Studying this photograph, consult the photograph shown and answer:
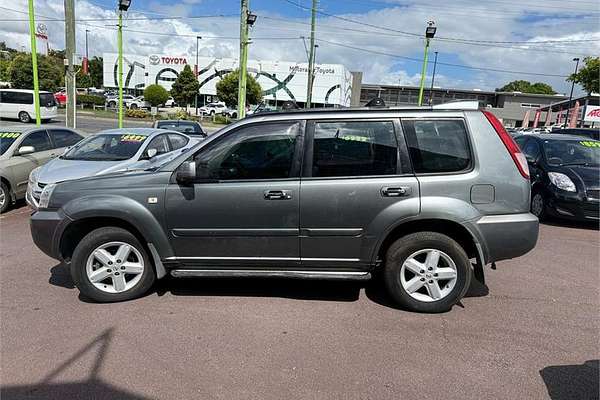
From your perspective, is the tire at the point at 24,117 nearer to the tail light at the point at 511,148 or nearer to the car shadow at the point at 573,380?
the tail light at the point at 511,148

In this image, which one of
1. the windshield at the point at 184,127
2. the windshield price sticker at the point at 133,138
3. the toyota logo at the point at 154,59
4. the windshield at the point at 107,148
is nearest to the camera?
the windshield at the point at 107,148

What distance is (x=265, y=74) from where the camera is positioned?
211 feet

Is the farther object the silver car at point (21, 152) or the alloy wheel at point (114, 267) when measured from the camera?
the silver car at point (21, 152)

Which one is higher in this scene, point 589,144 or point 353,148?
point 589,144

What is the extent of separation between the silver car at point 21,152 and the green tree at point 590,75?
120 feet

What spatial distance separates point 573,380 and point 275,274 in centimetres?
239

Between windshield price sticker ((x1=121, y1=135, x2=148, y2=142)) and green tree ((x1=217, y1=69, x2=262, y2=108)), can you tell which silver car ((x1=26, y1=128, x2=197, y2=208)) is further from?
green tree ((x1=217, y1=69, x2=262, y2=108))

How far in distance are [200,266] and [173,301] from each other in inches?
18.5

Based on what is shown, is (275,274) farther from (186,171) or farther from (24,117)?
(24,117)

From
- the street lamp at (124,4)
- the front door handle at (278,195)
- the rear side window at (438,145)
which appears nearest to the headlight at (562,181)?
the rear side window at (438,145)

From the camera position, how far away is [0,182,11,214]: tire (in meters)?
7.87

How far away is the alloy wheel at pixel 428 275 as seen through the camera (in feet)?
12.4

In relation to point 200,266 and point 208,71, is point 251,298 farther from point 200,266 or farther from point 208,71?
point 208,71

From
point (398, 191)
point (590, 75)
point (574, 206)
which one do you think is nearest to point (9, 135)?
point (398, 191)
